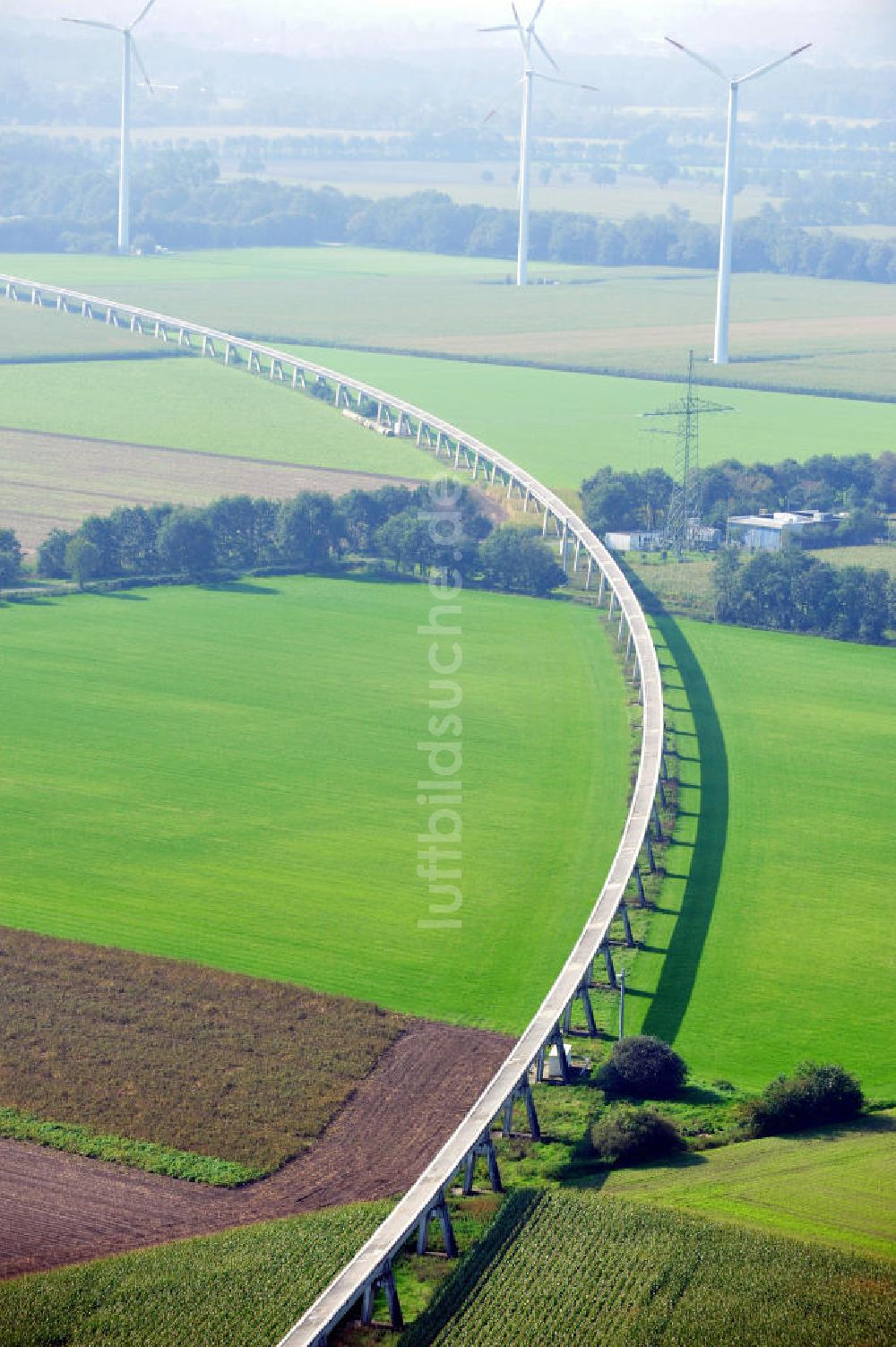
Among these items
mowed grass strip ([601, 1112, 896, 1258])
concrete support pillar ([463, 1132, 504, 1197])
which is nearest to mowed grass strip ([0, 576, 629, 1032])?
concrete support pillar ([463, 1132, 504, 1197])

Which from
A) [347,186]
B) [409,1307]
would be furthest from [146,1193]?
[347,186]

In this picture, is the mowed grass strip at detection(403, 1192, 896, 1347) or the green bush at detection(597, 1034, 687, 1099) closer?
the mowed grass strip at detection(403, 1192, 896, 1347)

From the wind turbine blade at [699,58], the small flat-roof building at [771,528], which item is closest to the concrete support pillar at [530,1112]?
the small flat-roof building at [771,528]

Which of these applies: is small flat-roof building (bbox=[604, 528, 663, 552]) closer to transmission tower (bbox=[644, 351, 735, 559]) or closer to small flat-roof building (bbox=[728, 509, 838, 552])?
transmission tower (bbox=[644, 351, 735, 559])

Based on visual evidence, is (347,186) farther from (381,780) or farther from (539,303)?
(381,780)

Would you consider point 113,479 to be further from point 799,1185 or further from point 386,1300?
point 386,1300

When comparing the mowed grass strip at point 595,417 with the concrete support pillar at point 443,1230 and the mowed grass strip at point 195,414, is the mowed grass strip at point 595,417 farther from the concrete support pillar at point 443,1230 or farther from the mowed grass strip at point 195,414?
the concrete support pillar at point 443,1230
